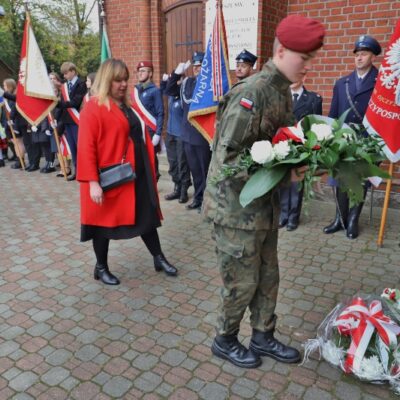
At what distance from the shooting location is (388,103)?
13.3ft

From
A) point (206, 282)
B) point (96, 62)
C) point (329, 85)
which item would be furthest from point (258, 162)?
point (96, 62)

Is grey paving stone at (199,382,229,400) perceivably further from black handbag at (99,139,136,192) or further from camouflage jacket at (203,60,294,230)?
black handbag at (99,139,136,192)

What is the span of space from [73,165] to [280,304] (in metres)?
5.90

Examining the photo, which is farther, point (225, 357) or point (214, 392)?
point (225, 357)

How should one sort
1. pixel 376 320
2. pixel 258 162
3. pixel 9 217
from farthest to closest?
pixel 9 217, pixel 376 320, pixel 258 162

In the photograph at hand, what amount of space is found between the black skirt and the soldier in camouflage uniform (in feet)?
4.18

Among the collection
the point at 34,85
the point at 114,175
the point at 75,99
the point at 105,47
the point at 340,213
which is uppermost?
the point at 105,47

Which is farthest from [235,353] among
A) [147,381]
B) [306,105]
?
[306,105]

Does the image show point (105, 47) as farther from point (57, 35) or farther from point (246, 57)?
point (57, 35)

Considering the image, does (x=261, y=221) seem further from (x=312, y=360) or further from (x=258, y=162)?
(x=312, y=360)

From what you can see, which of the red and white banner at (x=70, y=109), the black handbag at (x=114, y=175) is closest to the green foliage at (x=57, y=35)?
the red and white banner at (x=70, y=109)

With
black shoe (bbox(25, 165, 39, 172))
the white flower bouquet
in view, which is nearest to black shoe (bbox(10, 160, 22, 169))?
black shoe (bbox(25, 165, 39, 172))

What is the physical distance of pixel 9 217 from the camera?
564 centimetres

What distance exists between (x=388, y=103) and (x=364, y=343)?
2.59 metres
